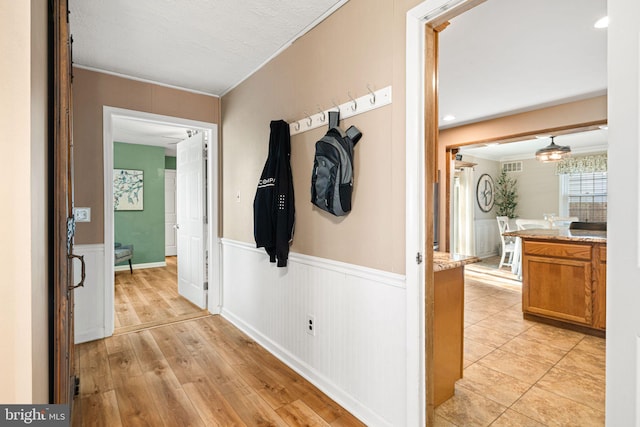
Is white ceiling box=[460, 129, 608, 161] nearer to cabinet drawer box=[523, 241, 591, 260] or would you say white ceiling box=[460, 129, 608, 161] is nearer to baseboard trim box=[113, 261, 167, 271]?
Result: cabinet drawer box=[523, 241, 591, 260]

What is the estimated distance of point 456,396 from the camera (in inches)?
83.1

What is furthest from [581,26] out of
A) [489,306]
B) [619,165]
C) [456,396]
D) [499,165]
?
[499,165]

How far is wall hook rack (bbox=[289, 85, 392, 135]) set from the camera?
5.63 ft

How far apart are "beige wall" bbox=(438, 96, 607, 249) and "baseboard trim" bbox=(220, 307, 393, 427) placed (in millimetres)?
3191

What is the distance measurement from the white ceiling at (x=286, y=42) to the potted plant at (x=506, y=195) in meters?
4.86

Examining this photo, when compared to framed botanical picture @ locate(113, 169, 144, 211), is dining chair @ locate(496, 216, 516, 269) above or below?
below

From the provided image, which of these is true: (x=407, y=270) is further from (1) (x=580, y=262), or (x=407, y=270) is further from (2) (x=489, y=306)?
(2) (x=489, y=306)

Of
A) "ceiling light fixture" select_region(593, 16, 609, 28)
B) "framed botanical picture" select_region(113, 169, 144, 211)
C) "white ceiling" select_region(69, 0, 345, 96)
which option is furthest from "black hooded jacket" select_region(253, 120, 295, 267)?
"framed botanical picture" select_region(113, 169, 144, 211)

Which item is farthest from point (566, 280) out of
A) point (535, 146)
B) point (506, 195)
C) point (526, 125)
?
point (506, 195)

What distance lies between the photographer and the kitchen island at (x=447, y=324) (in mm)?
1932

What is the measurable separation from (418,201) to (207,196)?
2.77 metres

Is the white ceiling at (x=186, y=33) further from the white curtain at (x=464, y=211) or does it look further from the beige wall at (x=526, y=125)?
the white curtain at (x=464, y=211)

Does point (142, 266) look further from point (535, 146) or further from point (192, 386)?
point (535, 146)

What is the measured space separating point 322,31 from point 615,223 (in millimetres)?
1912
